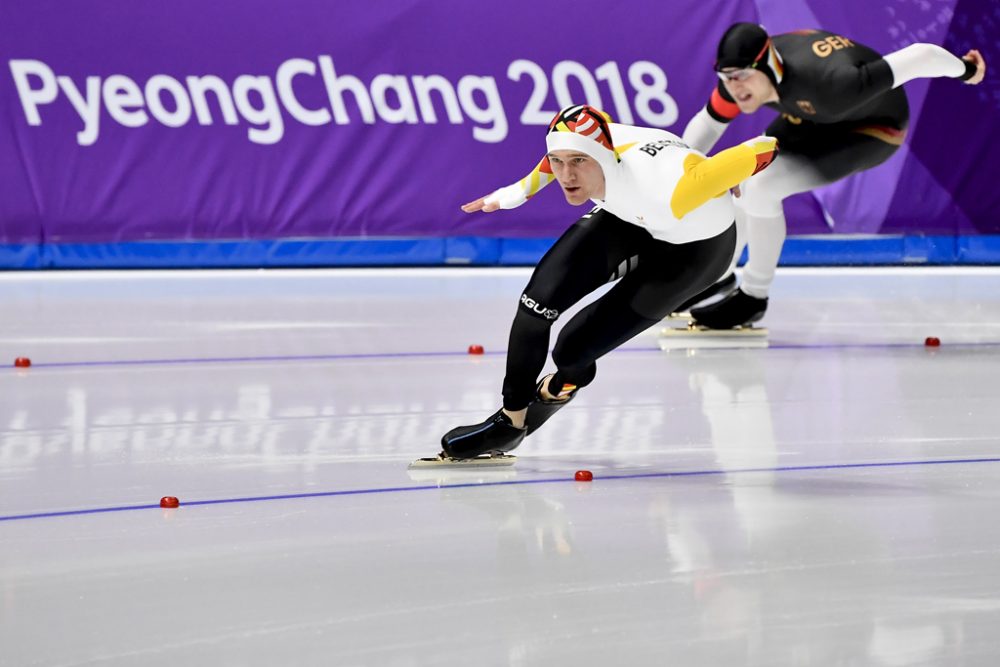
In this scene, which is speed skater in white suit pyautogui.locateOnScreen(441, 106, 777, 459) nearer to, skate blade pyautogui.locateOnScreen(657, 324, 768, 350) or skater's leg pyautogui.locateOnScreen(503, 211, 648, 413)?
skater's leg pyautogui.locateOnScreen(503, 211, 648, 413)

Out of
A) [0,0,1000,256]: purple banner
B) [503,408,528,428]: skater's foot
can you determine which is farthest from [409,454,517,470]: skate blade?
[0,0,1000,256]: purple banner

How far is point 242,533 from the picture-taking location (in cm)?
300

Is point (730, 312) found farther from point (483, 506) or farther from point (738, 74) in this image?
point (483, 506)

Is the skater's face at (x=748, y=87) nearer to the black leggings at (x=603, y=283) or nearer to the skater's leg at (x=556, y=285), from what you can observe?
the black leggings at (x=603, y=283)

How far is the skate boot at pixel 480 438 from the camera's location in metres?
3.66

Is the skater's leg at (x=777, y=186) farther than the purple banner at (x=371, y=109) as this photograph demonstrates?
No

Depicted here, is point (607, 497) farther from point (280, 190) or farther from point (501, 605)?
point (280, 190)

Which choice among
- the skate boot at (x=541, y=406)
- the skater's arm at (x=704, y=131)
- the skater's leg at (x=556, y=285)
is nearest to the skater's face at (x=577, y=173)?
the skater's leg at (x=556, y=285)

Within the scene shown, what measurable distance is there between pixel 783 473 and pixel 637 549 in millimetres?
833

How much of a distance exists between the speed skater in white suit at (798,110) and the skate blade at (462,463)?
83.1 inches

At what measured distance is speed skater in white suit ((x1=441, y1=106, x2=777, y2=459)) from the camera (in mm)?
3570

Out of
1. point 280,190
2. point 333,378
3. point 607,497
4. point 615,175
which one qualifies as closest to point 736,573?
point 607,497

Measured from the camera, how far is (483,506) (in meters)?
3.27

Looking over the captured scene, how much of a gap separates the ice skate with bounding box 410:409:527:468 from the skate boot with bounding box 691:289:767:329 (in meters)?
2.53
